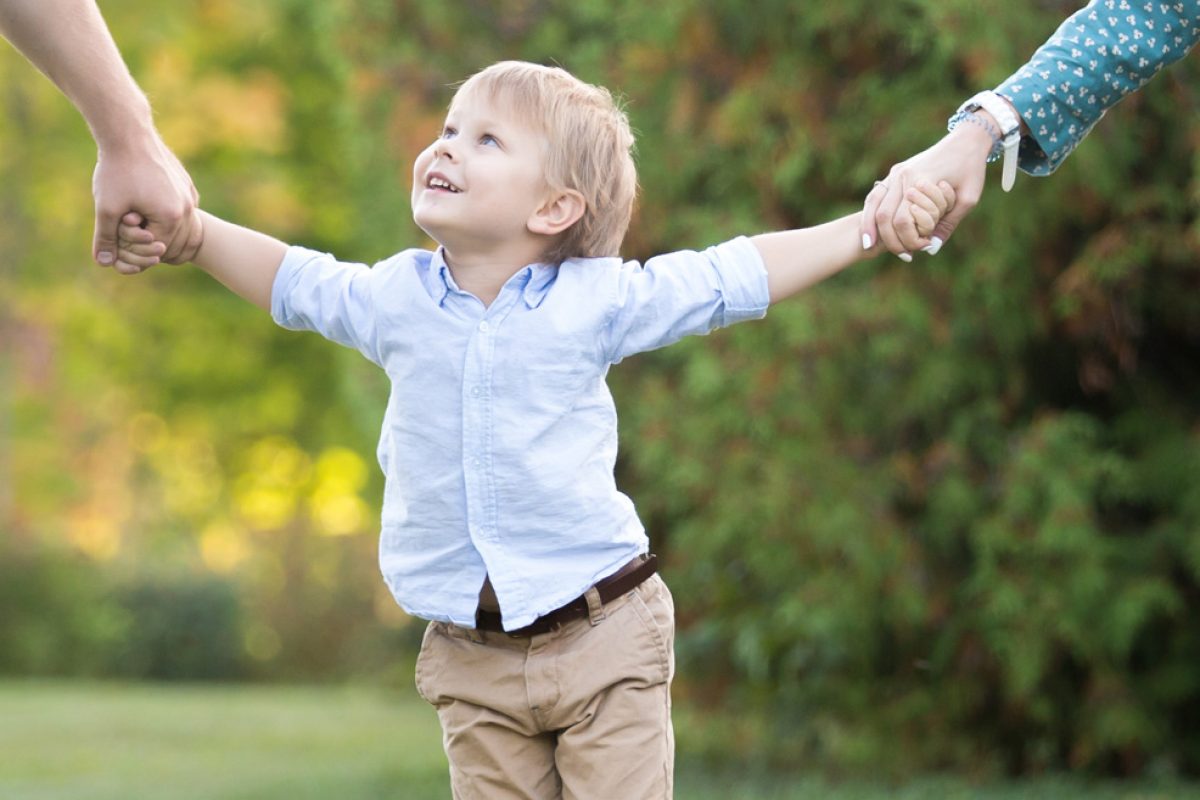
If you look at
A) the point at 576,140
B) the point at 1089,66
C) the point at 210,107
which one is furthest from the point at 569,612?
the point at 210,107

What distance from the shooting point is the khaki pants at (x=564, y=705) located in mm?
2709

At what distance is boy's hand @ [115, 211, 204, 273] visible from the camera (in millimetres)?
2834

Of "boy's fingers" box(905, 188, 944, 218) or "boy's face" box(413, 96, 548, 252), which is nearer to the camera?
"boy's face" box(413, 96, 548, 252)

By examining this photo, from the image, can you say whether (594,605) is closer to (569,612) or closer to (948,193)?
(569,612)

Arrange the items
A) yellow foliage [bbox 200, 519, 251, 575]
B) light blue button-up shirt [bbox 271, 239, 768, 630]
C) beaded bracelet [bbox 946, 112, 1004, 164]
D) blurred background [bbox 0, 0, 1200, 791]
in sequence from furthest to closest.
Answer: yellow foliage [bbox 200, 519, 251, 575] → blurred background [bbox 0, 0, 1200, 791] → beaded bracelet [bbox 946, 112, 1004, 164] → light blue button-up shirt [bbox 271, 239, 768, 630]

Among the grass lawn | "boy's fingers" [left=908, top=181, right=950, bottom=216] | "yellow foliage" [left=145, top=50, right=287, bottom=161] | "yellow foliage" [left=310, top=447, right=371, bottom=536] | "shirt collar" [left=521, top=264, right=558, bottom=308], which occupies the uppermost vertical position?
"yellow foliage" [left=145, top=50, right=287, bottom=161]

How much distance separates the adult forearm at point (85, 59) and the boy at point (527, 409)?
21 cm

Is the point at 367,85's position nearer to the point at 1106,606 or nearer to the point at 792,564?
the point at 792,564

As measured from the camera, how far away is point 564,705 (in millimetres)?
2707

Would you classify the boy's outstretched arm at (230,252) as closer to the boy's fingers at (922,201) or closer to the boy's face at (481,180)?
the boy's face at (481,180)

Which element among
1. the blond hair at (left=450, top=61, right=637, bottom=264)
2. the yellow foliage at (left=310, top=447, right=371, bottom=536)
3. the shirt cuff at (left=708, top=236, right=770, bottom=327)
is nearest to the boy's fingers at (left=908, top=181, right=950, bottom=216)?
the shirt cuff at (left=708, top=236, right=770, bottom=327)

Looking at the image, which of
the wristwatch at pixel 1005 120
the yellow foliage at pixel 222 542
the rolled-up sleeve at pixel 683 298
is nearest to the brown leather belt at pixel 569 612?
the rolled-up sleeve at pixel 683 298

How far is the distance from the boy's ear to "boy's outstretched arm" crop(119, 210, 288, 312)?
47 cm

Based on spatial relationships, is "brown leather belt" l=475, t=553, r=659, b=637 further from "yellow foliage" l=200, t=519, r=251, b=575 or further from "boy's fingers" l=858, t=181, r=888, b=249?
"yellow foliage" l=200, t=519, r=251, b=575
